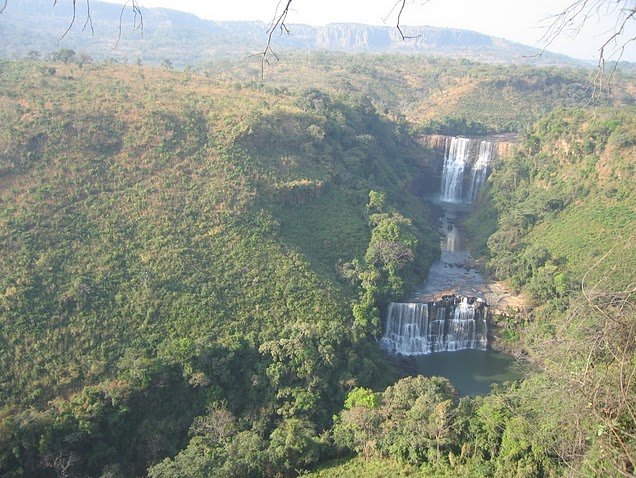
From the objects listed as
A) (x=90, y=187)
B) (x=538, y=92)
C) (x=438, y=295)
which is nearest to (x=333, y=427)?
(x=438, y=295)

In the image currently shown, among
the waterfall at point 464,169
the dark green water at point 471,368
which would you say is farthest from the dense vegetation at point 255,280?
the waterfall at point 464,169

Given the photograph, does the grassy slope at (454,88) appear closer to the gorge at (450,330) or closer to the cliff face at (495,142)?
the cliff face at (495,142)

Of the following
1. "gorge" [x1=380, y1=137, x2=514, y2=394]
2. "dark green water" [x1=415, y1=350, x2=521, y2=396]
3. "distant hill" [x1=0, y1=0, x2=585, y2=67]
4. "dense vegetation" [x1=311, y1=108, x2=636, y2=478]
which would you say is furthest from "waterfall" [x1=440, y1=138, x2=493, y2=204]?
"distant hill" [x1=0, y1=0, x2=585, y2=67]

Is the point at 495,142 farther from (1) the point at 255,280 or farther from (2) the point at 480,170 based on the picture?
(1) the point at 255,280

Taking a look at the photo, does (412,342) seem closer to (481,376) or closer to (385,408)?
(481,376)

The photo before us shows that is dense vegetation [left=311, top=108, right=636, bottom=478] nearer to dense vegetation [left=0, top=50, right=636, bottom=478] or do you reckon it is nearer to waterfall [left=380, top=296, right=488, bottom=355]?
dense vegetation [left=0, top=50, right=636, bottom=478]
